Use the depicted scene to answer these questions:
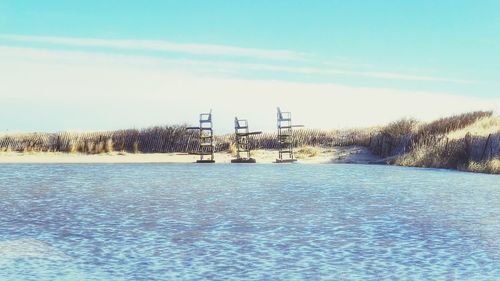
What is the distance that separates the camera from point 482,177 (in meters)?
28.0

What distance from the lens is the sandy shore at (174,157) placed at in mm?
41188

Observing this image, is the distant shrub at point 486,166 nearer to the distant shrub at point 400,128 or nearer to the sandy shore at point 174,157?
the distant shrub at point 400,128

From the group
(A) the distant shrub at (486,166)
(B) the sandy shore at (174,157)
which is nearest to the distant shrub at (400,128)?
(B) the sandy shore at (174,157)

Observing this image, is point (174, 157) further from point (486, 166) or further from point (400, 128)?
point (486, 166)

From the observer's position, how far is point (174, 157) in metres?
44.1

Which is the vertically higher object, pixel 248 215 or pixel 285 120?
pixel 285 120

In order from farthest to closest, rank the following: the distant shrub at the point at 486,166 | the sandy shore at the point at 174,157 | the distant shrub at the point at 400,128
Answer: the sandy shore at the point at 174,157
the distant shrub at the point at 400,128
the distant shrub at the point at 486,166

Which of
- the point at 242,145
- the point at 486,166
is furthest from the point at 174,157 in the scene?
the point at 486,166

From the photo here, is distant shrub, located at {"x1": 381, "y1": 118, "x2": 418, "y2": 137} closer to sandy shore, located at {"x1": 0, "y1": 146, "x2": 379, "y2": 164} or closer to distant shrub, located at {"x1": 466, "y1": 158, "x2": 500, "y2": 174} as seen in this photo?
sandy shore, located at {"x1": 0, "y1": 146, "x2": 379, "y2": 164}

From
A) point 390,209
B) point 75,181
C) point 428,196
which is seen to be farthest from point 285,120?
point 390,209

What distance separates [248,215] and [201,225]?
6.35 ft

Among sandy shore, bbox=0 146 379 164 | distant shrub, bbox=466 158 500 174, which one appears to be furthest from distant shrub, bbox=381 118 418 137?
distant shrub, bbox=466 158 500 174

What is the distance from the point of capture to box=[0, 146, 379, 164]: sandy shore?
4119 centimetres

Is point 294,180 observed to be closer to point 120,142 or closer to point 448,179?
point 448,179
